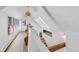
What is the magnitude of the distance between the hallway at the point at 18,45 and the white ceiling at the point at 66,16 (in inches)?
16.0

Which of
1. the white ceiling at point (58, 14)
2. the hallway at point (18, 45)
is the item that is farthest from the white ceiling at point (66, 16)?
the hallway at point (18, 45)

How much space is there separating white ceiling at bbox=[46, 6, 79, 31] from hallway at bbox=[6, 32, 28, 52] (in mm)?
406

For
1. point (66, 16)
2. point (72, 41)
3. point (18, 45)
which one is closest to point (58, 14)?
point (66, 16)

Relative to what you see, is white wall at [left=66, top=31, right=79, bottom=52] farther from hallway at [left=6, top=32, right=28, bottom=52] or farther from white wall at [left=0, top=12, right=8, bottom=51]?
white wall at [left=0, top=12, right=8, bottom=51]

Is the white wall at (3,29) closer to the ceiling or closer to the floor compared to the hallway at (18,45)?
closer to the ceiling

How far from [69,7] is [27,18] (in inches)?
17.8

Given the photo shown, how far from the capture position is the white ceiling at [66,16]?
1356mm

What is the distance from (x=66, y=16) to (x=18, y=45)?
23.1 inches

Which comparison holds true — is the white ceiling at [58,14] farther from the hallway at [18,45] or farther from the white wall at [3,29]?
the hallway at [18,45]

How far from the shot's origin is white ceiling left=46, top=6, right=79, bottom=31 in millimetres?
1356

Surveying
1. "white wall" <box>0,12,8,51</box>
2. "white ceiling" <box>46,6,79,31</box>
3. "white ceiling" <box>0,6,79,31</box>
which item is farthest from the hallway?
"white ceiling" <box>46,6,79,31</box>

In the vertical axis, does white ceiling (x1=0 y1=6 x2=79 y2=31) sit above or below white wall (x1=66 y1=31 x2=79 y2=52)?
above

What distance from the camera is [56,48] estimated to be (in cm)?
141
